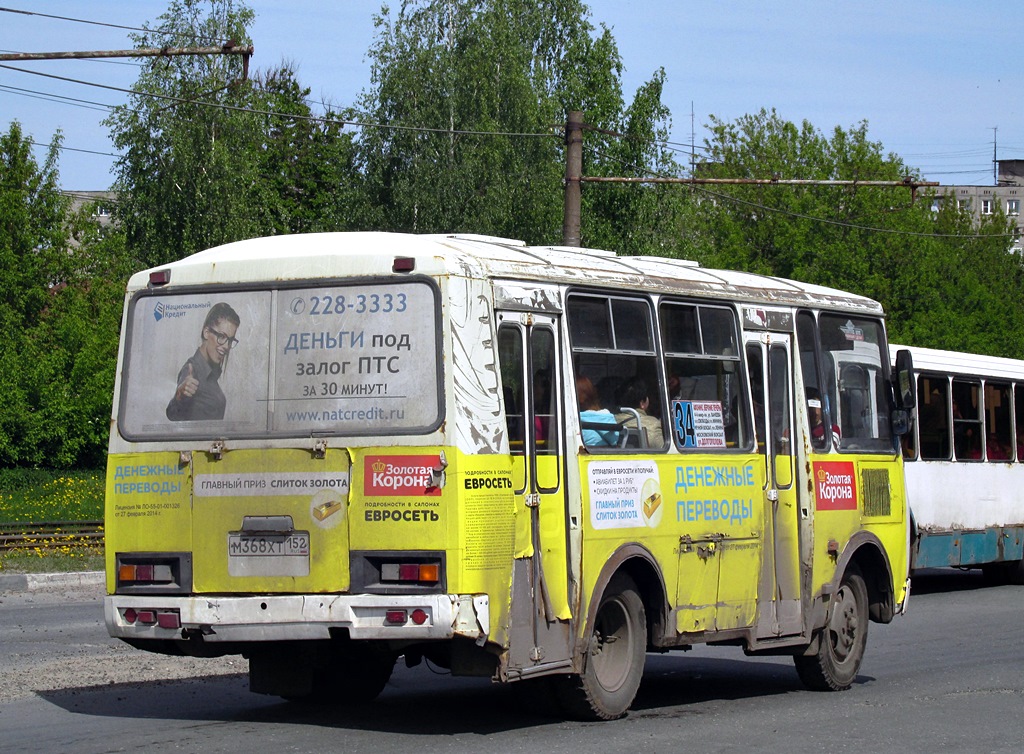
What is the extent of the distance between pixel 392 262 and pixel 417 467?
118cm

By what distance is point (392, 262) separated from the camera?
8.74 m

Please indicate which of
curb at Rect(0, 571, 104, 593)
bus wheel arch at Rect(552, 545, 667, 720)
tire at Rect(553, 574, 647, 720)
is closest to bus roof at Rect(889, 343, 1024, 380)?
bus wheel arch at Rect(552, 545, 667, 720)

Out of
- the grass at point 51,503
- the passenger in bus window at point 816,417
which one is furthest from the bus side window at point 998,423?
the grass at point 51,503

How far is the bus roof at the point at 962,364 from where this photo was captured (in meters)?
21.2

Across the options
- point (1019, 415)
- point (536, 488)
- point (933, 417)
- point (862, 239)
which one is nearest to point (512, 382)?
point (536, 488)

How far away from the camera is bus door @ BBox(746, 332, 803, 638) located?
36.8 ft

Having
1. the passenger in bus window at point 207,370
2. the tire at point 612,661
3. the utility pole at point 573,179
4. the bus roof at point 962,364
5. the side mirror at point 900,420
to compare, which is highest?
the utility pole at point 573,179

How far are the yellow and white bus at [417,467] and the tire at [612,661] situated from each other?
0.02m

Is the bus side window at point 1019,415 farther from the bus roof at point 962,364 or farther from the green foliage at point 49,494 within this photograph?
the green foliage at point 49,494

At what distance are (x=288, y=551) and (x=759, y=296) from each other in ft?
14.6

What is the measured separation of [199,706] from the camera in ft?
33.7

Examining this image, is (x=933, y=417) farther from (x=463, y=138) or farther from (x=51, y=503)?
(x=463, y=138)

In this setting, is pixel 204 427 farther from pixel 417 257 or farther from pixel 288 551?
pixel 417 257

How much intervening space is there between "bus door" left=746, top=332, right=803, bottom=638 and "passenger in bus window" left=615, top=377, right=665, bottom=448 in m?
1.33
